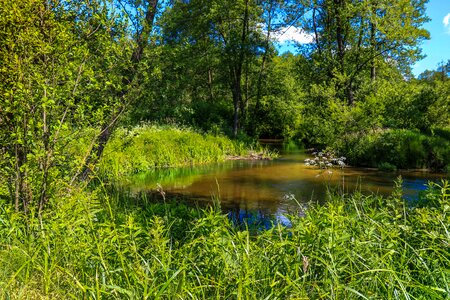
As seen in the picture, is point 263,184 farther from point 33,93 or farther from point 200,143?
point 33,93

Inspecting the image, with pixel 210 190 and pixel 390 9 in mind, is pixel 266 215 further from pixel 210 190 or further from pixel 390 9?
pixel 390 9

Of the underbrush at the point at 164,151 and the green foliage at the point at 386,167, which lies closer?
the underbrush at the point at 164,151

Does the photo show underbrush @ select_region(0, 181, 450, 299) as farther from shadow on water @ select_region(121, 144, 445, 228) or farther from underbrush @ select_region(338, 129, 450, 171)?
underbrush @ select_region(338, 129, 450, 171)


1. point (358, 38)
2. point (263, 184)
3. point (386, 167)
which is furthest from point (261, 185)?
point (358, 38)

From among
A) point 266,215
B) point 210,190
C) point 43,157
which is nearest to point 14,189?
point 43,157

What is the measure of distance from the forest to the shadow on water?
2.51 feet

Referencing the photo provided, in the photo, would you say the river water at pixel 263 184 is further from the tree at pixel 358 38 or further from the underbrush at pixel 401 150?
the tree at pixel 358 38

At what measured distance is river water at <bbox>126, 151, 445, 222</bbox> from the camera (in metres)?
9.41

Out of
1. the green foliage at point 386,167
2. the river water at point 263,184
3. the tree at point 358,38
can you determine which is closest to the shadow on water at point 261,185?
the river water at point 263,184

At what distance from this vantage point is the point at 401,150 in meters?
16.2

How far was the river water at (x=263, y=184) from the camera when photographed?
9.41 meters

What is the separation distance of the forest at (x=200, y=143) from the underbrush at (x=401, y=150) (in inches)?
2.4

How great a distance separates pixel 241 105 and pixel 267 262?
29.4m

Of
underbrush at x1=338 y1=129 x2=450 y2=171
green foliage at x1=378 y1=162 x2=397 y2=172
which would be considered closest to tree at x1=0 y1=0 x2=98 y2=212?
green foliage at x1=378 y1=162 x2=397 y2=172
